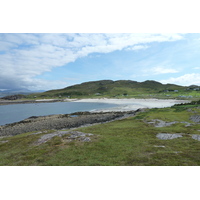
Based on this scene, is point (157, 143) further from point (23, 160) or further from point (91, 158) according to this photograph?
point (23, 160)

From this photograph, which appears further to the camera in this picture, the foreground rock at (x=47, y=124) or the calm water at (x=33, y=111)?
the calm water at (x=33, y=111)

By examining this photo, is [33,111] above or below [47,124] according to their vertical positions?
above

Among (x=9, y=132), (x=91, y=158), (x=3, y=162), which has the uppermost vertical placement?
(x=91, y=158)

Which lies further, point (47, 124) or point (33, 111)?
point (33, 111)

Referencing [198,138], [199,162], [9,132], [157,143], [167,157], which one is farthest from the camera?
[9,132]

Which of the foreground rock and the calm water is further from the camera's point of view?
the calm water

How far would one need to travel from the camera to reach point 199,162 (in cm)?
1453

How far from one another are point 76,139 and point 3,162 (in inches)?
457

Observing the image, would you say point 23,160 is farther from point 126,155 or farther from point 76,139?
point 126,155

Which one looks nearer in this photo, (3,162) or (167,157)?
(167,157)

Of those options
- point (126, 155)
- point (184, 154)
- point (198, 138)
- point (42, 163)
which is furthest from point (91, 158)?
point (198, 138)

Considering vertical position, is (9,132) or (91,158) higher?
(91,158)

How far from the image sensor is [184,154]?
1709cm

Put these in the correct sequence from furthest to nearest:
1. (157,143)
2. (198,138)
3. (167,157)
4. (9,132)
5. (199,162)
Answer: (9,132) < (198,138) < (157,143) < (167,157) < (199,162)
